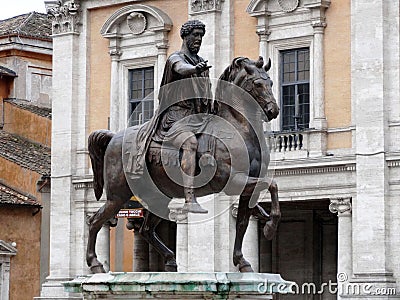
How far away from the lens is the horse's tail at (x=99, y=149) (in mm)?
15250

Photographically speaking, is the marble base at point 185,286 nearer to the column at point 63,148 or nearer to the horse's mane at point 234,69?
the horse's mane at point 234,69

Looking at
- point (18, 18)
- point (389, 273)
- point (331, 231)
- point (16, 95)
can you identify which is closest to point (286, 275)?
point (331, 231)

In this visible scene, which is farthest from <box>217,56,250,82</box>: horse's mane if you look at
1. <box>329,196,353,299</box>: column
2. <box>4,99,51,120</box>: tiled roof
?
<box>4,99,51,120</box>: tiled roof

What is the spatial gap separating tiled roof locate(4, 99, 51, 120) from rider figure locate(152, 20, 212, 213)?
26.5 m

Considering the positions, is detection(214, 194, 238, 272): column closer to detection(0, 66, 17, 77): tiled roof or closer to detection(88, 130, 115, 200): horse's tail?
detection(0, 66, 17, 77): tiled roof

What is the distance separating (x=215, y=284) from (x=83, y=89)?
22074mm

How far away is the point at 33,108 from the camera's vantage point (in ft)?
138

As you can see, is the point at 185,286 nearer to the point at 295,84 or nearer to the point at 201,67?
the point at 201,67

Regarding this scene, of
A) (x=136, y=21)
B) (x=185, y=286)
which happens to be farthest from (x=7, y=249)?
(x=185, y=286)

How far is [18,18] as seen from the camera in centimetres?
4553

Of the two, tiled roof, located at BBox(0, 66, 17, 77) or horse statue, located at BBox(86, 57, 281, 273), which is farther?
tiled roof, located at BBox(0, 66, 17, 77)

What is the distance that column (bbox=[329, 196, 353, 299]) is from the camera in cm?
2911

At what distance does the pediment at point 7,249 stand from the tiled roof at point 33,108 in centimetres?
552

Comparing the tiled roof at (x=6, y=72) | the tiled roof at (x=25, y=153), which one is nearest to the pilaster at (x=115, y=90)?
the tiled roof at (x=25, y=153)
